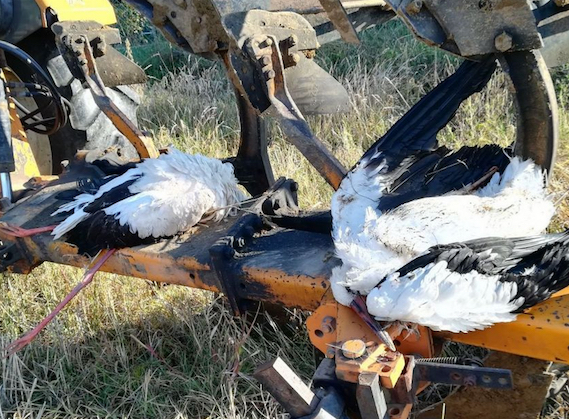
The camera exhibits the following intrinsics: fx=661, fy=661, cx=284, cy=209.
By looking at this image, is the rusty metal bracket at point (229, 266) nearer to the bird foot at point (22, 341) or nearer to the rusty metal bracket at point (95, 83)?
the bird foot at point (22, 341)

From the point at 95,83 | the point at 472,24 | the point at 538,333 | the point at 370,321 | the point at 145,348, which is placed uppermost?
the point at 95,83

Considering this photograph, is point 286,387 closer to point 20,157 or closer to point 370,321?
point 370,321

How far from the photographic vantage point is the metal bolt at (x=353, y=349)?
1288mm

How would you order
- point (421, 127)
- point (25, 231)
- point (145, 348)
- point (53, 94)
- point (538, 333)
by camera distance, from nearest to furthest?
point (538, 333)
point (421, 127)
point (25, 231)
point (145, 348)
point (53, 94)

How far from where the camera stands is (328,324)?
59.6 inches

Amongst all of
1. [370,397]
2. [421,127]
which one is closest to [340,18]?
[421,127]

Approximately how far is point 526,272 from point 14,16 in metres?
2.57

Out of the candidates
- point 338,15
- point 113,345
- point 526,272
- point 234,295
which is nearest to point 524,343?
point 526,272

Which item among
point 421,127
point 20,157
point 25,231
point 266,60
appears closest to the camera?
point 421,127

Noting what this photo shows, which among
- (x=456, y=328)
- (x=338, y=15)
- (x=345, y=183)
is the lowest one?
(x=456, y=328)

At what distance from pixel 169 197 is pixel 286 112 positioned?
0.44 meters

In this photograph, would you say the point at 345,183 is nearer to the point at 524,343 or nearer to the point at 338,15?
the point at 338,15

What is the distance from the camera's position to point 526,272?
1.41 metres

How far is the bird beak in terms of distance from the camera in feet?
4.49
